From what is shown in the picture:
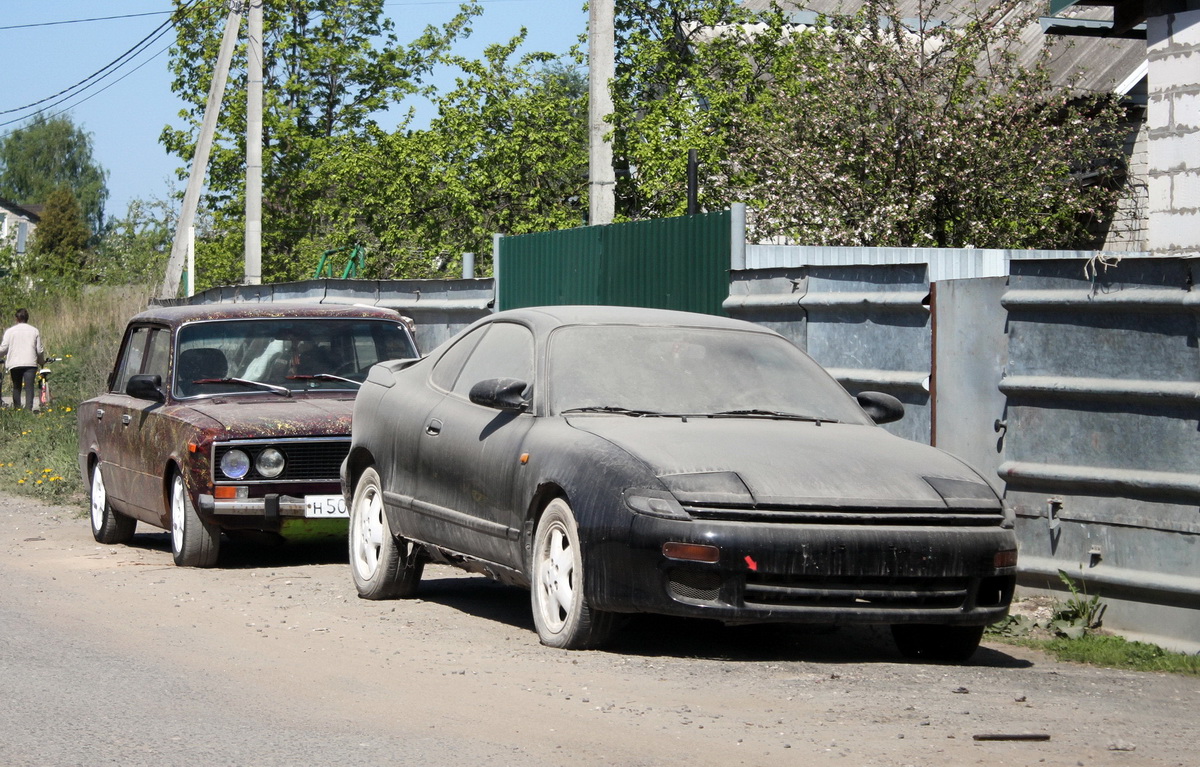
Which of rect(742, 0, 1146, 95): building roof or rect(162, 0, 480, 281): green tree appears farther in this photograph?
rect(162, 0, 480, 281): green tree

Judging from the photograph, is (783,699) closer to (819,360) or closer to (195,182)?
(819,360)

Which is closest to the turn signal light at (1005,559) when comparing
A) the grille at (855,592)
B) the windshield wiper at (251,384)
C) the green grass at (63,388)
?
the grille at (855,592)

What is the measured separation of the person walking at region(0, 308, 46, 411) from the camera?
22781 mm

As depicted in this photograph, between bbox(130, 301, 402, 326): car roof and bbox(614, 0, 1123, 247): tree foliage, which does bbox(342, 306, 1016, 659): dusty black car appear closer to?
bbox(130, 301, 402, 326): car roof

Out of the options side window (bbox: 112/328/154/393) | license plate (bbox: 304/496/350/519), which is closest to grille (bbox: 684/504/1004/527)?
license plate (bbox: 304/496/350/519)

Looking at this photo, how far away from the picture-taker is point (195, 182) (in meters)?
23.8

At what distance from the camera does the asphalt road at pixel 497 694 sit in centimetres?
508

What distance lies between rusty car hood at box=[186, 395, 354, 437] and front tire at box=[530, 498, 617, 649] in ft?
10.7

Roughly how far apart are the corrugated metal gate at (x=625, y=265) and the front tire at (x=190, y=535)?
3.74m

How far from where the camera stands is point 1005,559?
6715 mm

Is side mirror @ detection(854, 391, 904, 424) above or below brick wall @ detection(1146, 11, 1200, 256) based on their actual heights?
below

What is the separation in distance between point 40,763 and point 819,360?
20.4 feet

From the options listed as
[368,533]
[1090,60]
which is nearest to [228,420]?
[368,533]

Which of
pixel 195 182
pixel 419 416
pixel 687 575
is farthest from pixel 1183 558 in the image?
pixel 195 182
